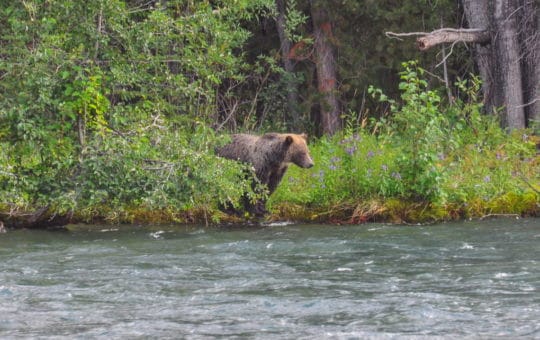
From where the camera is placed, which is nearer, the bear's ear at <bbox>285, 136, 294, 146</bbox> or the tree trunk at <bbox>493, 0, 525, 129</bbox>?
the bear's ear at <bbox>285, 136, 294, 146</bbox>

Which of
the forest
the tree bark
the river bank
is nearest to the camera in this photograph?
the forest

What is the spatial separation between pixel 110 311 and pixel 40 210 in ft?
15.3

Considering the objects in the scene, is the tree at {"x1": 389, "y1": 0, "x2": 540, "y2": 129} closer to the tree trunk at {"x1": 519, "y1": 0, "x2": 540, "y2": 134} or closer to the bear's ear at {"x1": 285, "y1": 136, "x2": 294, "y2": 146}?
the tree trunk at {"x1": 519, "y1": 0, "x2": 540, "y2": 134}

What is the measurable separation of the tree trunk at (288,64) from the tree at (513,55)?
4099 mm

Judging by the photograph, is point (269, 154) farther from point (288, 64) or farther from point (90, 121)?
→ point (288, 64)

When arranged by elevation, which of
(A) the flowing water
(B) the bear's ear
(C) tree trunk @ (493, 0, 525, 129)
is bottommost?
(A) the flowing water

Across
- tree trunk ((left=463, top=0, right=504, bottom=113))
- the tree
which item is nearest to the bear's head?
the tree

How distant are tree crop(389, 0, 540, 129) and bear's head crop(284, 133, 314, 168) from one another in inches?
138

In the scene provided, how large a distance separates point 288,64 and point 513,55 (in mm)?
5020

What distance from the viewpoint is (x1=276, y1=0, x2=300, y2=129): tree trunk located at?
701 inches

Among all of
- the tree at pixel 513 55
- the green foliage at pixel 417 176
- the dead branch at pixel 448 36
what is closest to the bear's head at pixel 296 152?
the green foliage at pixel 417 176

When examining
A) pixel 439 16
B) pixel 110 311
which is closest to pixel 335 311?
pixel 110 311

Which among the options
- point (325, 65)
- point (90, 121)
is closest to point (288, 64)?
point (325, 65)

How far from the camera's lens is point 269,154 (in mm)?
12531
